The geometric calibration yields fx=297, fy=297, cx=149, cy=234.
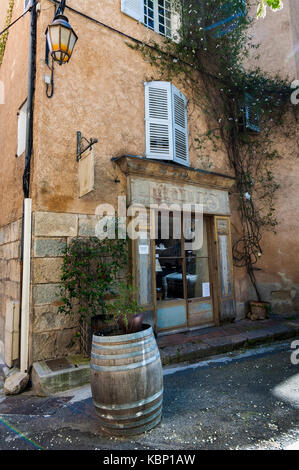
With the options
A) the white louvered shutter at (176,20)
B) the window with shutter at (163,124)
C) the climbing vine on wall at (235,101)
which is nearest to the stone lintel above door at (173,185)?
the window with shutter at (163,124)

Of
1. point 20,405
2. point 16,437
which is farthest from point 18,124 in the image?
point 16,437

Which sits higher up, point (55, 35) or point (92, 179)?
point (55, 35)

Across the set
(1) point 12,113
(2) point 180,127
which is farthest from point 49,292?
(2) point 180,127

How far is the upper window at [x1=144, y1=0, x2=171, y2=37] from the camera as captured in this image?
5711 mm

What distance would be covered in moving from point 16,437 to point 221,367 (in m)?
2.50

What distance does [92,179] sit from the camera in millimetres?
3795

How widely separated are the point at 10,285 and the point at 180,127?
409 centimetres

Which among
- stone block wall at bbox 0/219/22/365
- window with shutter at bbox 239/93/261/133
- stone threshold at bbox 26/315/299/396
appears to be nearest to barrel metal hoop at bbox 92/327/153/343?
stone threshold at bbox 26/315/299/396

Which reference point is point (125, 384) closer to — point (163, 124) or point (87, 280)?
point (87, 280)

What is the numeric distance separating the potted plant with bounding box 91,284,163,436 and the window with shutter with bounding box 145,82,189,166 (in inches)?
138

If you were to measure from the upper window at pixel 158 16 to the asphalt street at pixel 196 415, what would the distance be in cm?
603

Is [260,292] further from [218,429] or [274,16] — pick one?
[274,16]

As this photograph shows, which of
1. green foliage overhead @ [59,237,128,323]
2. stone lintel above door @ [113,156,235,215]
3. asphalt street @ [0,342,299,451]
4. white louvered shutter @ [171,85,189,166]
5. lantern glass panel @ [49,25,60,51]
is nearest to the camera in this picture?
asphalt street @ [0,342,299,451]

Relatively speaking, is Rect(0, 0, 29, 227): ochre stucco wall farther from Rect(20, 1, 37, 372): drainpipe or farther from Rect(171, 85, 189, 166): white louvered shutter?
Rect(171, 85, 189, 166): white louvered shutter
